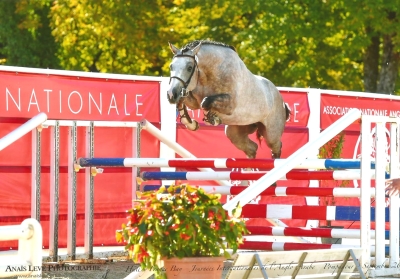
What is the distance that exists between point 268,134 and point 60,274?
286cm

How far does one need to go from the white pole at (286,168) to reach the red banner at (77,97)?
3.33m

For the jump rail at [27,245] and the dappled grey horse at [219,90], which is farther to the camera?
the dappled grey horse at [219,90]

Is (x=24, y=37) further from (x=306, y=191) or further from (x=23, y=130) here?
(x=306, y=191)

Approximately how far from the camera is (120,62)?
103 ft

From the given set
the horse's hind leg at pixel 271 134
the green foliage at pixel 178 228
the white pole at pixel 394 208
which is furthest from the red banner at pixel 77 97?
the green foliage at pixel 178 228

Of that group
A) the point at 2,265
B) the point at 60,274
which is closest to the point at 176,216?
the point at 2,265

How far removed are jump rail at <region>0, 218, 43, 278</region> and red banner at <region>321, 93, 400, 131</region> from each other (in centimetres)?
954

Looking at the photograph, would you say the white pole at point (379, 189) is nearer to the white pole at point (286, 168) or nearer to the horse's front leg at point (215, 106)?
the white pole at point (286, 168)

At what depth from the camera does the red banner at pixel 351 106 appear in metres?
14.0

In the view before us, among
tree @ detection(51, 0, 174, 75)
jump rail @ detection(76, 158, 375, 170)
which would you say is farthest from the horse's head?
tree @ detection(51, 0, 174, 75)

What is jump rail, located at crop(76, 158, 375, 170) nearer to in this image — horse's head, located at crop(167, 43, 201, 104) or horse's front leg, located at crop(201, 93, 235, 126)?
horse's front leg, located at crop(201, 93, 235, 126)

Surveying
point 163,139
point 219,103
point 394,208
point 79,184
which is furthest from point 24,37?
point 394,208

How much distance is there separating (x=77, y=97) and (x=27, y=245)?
20.0 ft

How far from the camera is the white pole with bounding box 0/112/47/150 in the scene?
353 inches
